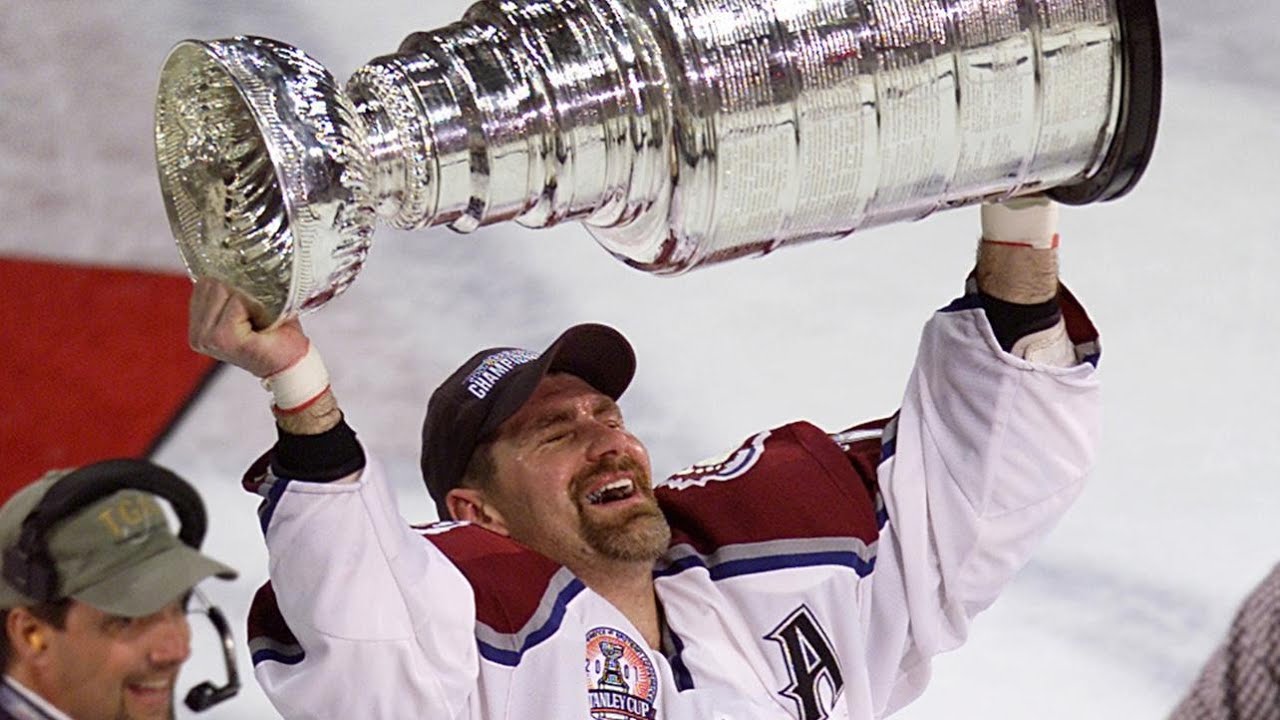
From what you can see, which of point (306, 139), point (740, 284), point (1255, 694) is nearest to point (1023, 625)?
point (740, 284)

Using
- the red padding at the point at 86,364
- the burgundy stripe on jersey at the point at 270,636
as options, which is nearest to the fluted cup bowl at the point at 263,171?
the burgundy stripe on jersey at the point at 270,636

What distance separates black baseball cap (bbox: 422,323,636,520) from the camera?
183 cm

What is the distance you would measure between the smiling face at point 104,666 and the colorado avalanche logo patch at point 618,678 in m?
0.62

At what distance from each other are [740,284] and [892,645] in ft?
2.68

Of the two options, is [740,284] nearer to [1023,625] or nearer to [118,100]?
[1023,625]

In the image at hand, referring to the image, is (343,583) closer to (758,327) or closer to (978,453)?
(978,453)

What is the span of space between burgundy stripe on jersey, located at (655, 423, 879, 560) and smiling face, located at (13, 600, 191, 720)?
23.4 inches

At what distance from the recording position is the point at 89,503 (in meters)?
2.12

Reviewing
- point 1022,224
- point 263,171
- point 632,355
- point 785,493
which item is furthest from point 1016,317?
point 263,171

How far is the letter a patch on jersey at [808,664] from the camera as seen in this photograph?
5.71ft

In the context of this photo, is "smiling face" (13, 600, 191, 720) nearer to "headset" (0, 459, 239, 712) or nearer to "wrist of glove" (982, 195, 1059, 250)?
"headset" (0, 459, 239, 712)

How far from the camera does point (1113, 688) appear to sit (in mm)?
2295

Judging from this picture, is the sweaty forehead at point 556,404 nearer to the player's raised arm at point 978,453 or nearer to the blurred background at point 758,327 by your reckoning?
the player's raised arm at point 978,453

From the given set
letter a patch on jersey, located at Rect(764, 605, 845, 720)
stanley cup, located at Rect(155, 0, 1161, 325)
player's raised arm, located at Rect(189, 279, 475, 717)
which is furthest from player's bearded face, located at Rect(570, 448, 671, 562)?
stanley cup, located at Rect(155, 0, 1161, 325)
